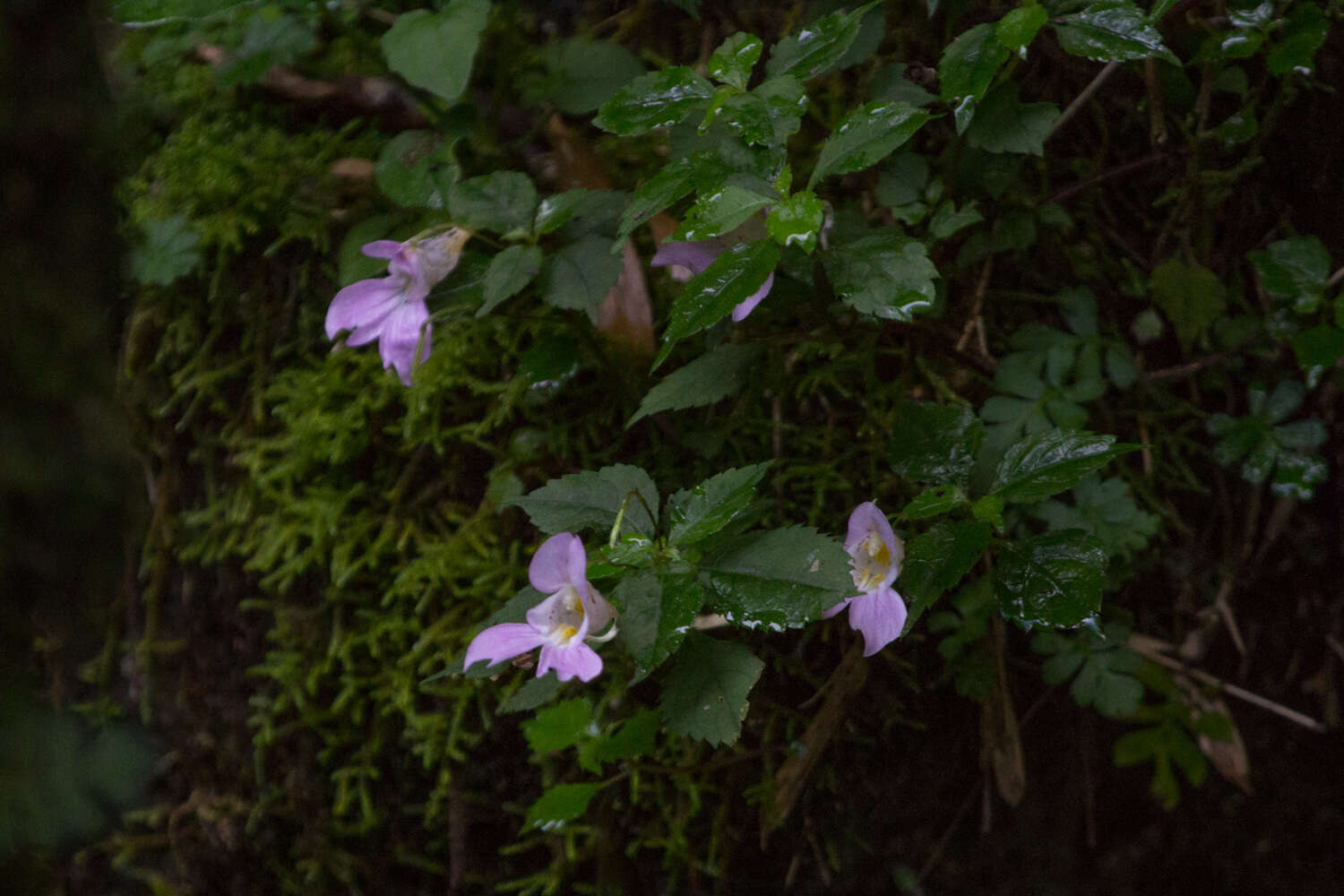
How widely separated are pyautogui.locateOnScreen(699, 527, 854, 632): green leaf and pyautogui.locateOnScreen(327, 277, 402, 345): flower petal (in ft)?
1.98

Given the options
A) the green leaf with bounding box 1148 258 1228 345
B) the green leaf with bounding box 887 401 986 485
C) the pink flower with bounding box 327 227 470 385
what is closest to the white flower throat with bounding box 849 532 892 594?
the green leaf with bounding box 887 401 986 485

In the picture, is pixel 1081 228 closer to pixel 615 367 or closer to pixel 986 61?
pixel 986 61

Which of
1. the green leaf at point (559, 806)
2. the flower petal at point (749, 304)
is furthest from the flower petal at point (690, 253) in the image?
the green leaf at point (559, 806)

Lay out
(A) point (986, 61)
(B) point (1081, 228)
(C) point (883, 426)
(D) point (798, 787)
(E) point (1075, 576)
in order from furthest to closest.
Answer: (B) point (1081, 228)
(C) point (883, 426)
(D) point (798, 787)
(A) point (986, 61)
(E) point (1075, 576)

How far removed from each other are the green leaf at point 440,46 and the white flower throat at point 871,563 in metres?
0.88

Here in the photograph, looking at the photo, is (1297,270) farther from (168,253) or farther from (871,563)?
(168,253)

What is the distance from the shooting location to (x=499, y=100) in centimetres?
156

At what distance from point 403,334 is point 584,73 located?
67 centimetres

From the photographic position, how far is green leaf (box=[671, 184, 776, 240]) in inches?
36.8

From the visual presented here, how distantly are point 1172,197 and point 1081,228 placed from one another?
15 cm

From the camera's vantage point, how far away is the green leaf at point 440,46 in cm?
126

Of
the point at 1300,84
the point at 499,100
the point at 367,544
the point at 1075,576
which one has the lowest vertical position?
the point at 367,544

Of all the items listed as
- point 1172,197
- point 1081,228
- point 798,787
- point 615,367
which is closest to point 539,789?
point 798,787

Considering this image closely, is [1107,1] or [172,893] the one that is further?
[172,893]
